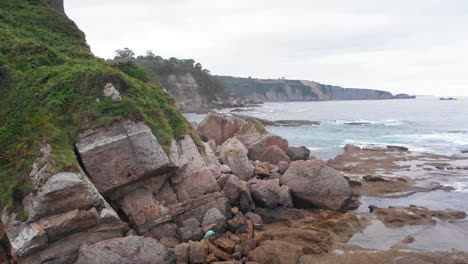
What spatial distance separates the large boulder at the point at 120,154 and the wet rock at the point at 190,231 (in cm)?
215

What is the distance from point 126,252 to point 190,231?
3120mm

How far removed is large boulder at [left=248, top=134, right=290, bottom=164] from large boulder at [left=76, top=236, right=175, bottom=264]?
14252mm

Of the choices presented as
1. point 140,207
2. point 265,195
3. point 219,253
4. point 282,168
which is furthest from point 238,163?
point 219,253

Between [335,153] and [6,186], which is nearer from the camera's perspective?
[6,186]

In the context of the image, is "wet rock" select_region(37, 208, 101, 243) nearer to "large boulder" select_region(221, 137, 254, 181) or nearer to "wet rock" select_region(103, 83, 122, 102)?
"wet rock" select_region(103, 83, 122, 102)

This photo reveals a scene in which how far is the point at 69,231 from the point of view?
40.5ft

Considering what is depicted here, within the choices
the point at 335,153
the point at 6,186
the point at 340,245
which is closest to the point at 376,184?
the point at 340,245

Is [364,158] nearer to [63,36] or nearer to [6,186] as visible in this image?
[63,36]

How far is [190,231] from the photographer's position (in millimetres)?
14203

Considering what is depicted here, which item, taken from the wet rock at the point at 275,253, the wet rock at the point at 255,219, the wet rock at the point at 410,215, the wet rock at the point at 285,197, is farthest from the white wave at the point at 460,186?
the wet rock at the point at 275,253

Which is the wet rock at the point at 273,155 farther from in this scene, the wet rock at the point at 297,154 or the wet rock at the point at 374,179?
the wet rock at the point at 374,179

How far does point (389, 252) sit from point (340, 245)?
160 centimetres

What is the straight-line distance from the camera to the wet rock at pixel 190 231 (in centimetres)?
1408

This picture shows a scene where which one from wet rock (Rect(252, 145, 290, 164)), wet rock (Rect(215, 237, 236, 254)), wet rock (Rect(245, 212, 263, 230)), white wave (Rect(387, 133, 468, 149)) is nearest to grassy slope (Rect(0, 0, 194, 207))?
wet rock (Rect(245, 212, 263, 230))
